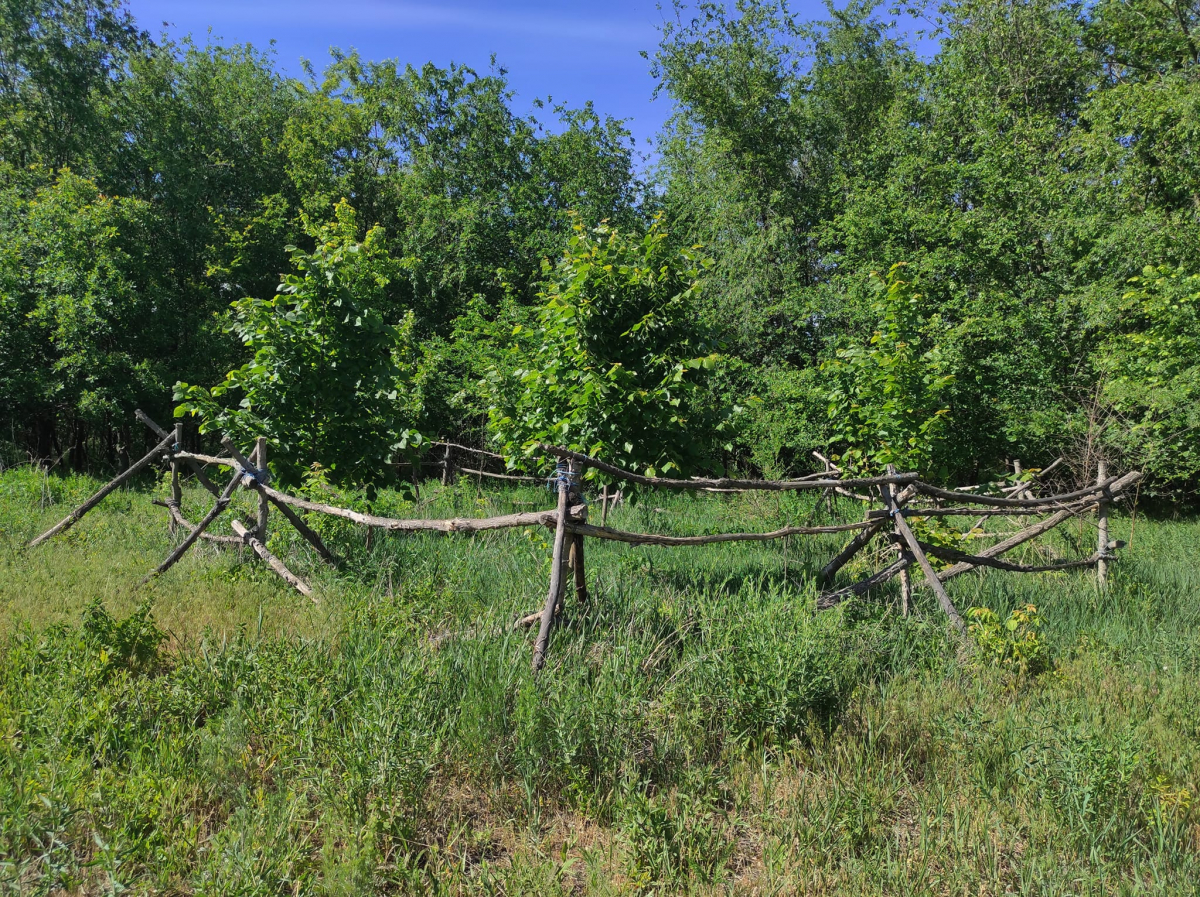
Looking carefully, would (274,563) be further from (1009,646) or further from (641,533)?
(1009,646)

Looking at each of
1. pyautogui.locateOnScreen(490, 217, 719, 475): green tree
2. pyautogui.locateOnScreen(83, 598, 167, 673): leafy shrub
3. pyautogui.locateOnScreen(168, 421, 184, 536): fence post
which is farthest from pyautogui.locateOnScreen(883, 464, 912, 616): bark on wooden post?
pyautogui.locateOnScreen(168, 421, 184, 536): fence post

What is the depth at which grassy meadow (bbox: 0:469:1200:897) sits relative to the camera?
8.68 feet

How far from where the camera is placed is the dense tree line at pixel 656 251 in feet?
24.1

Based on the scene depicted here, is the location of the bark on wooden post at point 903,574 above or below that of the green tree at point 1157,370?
below

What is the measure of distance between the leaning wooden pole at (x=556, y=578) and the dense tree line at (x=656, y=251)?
78.2 inches

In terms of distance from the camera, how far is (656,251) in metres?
6.57

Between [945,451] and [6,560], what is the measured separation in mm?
12259

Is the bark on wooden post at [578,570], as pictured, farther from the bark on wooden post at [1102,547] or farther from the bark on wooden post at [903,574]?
the bark on wooden post at [1102,547]

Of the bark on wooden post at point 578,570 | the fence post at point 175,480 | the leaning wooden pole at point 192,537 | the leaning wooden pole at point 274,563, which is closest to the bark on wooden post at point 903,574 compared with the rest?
the bark on wooden post at point 578,570

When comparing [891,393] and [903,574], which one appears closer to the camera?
[903,574]

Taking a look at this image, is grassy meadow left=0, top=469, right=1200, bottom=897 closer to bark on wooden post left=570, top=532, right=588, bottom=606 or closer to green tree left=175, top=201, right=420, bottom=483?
bark on wooden post left=570, top=532, right=588, bottom=606

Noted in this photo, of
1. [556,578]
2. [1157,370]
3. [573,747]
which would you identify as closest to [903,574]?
[556,578]

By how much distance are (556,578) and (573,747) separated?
1.11 meters

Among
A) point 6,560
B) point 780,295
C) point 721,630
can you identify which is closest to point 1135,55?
point 780,295
